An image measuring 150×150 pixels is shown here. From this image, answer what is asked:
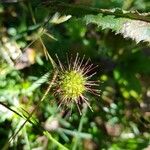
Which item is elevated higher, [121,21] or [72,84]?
[121,21]

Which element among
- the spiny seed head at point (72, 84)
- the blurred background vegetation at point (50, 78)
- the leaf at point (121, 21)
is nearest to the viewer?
the leaf at point (121, 21)

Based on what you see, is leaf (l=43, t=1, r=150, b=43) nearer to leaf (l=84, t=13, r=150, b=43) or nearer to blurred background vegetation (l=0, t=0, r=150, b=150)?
leaf (l=84, t=13, r=150, b=43)

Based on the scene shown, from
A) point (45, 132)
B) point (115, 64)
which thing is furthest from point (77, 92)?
point (115, 64)

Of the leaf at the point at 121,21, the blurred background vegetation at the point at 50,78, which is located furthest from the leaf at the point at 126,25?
the blurred background vegetation at the point at 50,78

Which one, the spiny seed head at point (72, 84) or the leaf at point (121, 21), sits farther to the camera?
the spiny seed head at point (72, 84)

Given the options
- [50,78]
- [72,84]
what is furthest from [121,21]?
[50,78]

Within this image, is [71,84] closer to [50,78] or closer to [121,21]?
[50,78]

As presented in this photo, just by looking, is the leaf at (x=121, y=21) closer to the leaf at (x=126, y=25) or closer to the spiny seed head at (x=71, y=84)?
the leaf at (x=126, y=25)

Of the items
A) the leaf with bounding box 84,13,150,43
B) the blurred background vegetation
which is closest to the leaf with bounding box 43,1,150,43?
the leaf with bounding box 84,13,150,43
